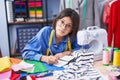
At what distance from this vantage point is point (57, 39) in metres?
1.75

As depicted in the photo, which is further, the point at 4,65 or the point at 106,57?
the point at 106,57

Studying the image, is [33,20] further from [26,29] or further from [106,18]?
[106,18]

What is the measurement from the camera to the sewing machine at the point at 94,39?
1497 mm

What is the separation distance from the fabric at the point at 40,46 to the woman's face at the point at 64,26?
0.29 ft

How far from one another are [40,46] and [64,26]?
0.26 metres

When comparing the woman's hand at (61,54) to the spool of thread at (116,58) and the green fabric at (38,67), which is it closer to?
the green fabric at (38,67)

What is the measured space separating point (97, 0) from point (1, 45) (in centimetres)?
163

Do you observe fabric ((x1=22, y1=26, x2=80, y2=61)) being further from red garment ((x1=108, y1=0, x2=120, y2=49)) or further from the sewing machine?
red garment ((x1=108, y1=0, x2=120, y2=49))

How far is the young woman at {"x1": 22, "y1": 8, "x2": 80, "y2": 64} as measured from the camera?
1620 mm

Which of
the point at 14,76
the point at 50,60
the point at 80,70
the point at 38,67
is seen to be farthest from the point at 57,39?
the point at 14,76

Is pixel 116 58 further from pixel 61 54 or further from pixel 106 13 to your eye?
pixel 106 13

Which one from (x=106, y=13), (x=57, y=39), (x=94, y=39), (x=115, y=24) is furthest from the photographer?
(x=106, y=13)

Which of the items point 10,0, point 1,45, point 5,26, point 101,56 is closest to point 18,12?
point 10,0

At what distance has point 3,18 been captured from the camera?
3.01 m
